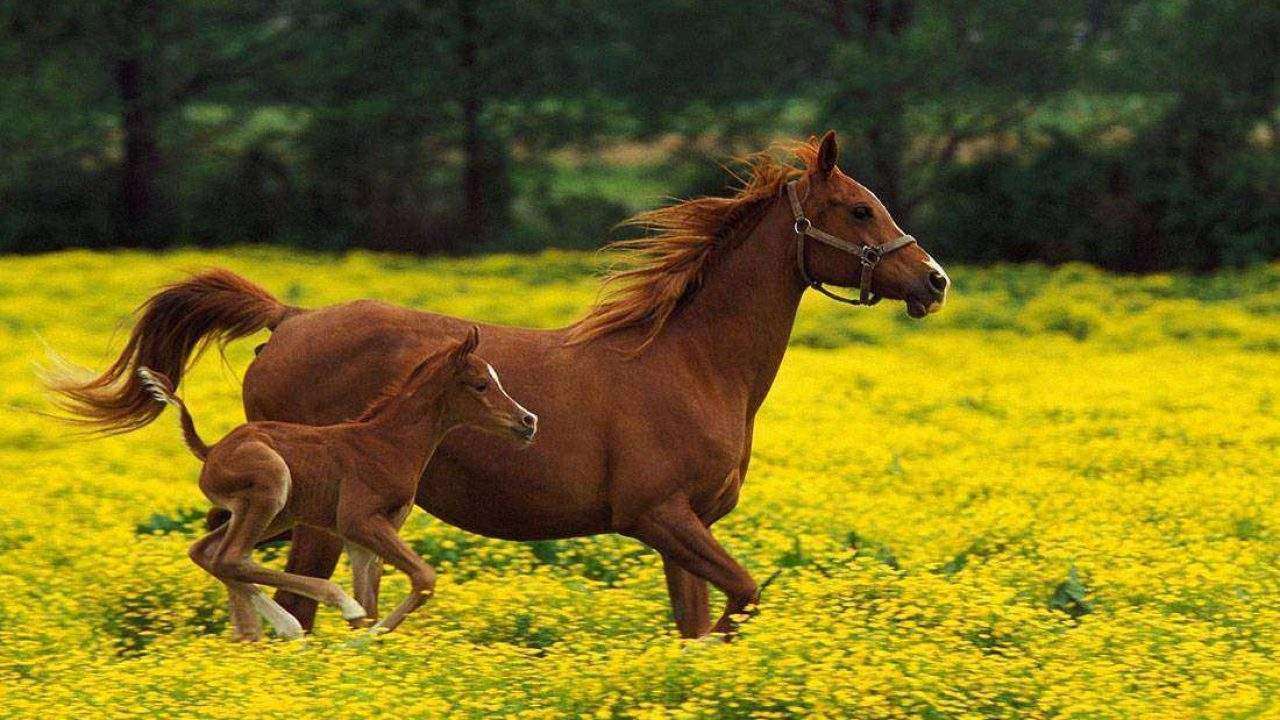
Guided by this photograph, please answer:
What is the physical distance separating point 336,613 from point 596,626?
4.78 ft

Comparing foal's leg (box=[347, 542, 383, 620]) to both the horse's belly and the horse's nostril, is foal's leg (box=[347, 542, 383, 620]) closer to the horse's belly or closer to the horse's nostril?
the horse's belly

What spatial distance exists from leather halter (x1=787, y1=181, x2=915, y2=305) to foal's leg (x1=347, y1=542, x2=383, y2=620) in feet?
7.53

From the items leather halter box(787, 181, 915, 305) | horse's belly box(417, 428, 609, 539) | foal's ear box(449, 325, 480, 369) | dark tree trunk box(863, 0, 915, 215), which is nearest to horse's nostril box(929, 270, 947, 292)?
leather halter box(787, 181, 915, 305)

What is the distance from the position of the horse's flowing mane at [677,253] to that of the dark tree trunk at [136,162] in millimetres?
23862

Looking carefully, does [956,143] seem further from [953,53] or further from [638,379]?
[638,379]

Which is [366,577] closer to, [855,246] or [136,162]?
[855,246]

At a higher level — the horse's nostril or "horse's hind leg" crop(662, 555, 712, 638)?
the horse's nostril

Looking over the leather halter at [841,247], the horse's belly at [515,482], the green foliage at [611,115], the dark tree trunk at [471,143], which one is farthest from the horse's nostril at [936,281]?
the dark tree trunk at [471,143]

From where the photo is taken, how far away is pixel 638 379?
8.47m

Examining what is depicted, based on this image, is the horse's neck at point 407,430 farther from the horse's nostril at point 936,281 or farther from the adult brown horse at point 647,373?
the horse's nostril at point 936,281

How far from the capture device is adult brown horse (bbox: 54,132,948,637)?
8.30m

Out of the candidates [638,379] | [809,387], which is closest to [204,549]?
[638,379]

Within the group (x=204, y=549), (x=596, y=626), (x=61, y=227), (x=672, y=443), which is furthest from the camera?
(x=61, y=227)

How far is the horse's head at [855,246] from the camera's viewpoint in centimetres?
842
